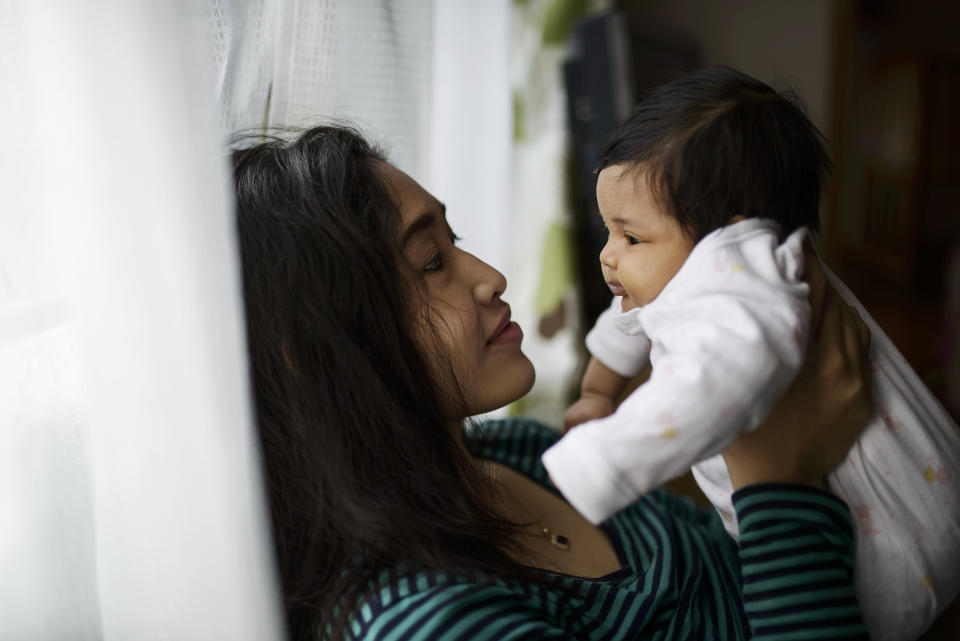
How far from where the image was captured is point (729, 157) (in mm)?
631

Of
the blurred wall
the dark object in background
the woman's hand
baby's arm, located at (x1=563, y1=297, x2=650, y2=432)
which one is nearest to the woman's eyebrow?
baby's arm, located at (x1=563, y1=297, x2=650, y2=432)

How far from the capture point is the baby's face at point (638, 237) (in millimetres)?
661

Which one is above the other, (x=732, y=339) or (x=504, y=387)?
(x=732, y=339)

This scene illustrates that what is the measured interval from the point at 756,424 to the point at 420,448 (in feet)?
1.03

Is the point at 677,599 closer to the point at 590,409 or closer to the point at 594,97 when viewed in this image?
the point at 590,409

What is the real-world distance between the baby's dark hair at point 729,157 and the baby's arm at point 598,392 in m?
0.32

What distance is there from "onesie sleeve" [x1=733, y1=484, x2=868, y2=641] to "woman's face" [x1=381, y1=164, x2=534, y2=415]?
0.28 meters

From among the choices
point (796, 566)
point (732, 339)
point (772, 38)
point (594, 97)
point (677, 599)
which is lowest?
point (677, 599)

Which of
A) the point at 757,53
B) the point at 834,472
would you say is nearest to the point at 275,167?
the point at 834,472

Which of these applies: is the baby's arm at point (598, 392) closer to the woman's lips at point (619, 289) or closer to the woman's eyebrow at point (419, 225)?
the woman's lips at point (619, 289)

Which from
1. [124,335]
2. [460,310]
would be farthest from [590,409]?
[124,335]

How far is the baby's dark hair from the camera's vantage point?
2.08 feet

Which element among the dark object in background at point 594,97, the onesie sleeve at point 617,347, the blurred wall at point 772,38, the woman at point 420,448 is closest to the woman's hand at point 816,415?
the woman at point 420,448

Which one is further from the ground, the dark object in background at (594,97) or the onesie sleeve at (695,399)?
the dark object in background at (594,97)
